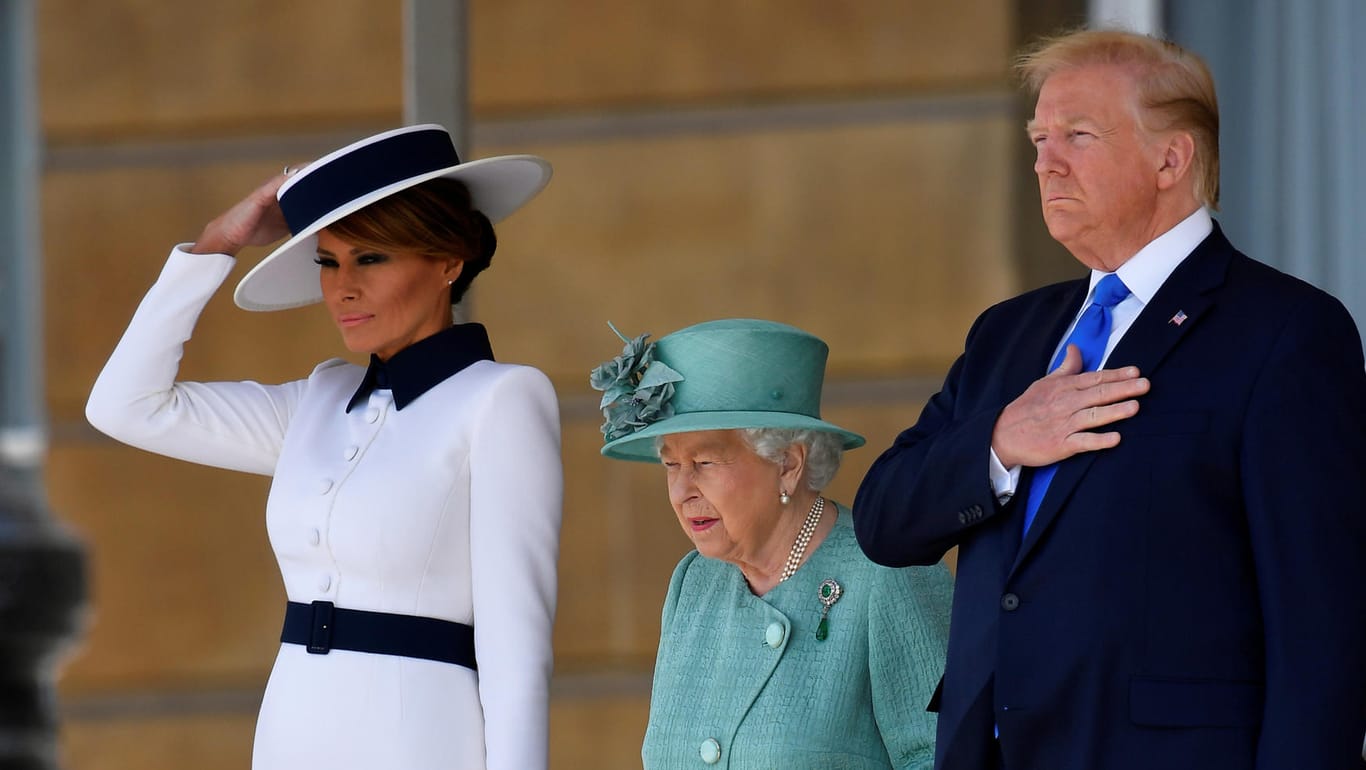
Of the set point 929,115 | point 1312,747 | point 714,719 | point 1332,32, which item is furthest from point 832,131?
point 1312,747

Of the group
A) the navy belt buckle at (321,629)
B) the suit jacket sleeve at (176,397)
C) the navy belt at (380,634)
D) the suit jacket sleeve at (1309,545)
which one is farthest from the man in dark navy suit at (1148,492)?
the suit jacket sleeve at (176,397)

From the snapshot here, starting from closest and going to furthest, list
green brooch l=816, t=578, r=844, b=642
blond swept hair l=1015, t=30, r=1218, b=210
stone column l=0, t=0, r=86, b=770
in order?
blond swept hair l=1015, t=30, r=1218, b=210
green brooch l=816, t=578, r=844, b=642
stone column l=0, t=0, r=86, b=770

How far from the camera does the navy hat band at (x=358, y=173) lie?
2682mm

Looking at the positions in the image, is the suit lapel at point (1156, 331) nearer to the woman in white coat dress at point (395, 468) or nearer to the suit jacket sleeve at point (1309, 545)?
the suit jacket sleeve at point (1309, 545)

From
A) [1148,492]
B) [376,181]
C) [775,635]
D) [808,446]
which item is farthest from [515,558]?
[1148,492]

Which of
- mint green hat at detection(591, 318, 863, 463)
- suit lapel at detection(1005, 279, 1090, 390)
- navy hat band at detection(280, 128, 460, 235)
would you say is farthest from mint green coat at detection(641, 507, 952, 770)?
navy hat band at detection(280, 128, 460, 235)

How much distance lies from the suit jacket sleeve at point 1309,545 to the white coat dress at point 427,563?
1029 millimetres

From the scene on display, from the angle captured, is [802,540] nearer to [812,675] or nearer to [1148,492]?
[812,675]

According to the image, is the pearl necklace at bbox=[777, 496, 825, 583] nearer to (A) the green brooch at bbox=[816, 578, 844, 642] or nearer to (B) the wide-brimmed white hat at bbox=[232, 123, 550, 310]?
(A) the green brooch at bbox=[816, 578, 844, 642]

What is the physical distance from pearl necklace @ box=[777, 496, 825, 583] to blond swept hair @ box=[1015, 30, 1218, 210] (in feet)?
2.63

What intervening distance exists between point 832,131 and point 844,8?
0.30m

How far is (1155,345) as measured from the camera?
205cm

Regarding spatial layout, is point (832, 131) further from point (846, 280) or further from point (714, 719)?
point (714, 719)

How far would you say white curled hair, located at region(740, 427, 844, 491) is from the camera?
2699 mm
